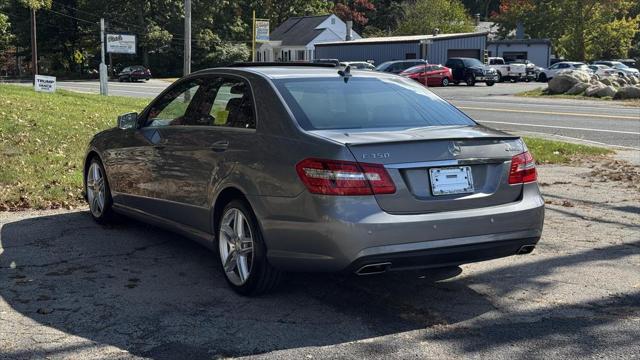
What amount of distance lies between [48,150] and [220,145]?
6.15 meters

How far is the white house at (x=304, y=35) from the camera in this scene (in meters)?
69.4

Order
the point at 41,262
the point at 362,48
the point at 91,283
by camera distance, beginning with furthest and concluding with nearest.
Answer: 1. the point at 362,48
2. the point at 41,262
3. the point at 91,283

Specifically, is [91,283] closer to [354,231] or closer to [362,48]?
[354,231]

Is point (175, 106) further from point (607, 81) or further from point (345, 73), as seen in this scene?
point (607, 81)

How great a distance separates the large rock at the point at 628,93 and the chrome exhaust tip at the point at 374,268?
30.1 metres

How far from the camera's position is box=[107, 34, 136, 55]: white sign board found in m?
38.1

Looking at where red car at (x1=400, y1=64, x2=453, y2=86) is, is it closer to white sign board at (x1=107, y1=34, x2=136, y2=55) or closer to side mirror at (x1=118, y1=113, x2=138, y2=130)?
white sign board at (x1=107, y1=34, x2=136, y2=55)

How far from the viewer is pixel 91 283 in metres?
5.35

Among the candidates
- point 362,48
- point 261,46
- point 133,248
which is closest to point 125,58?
point 261,46

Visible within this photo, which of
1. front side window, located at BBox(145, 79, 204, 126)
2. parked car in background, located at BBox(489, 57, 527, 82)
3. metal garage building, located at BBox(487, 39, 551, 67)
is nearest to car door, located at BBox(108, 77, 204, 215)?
front side window, located at BBox(145, 79, 204, 126)

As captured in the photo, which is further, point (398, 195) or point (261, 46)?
point (261, 46)

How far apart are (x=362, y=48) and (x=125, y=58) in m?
27.3

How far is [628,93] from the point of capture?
104ft

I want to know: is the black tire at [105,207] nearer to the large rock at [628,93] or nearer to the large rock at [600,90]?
the large rock at [628,93]
